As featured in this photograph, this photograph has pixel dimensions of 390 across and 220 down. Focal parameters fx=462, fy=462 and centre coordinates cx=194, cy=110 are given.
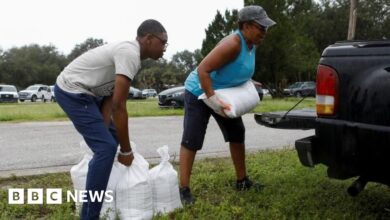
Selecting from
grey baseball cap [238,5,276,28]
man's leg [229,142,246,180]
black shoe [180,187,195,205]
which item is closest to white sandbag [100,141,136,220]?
black shoe [180,187,195,205]

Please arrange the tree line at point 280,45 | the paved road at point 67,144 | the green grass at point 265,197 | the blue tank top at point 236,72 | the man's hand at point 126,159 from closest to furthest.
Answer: the man's hand at point 126,159 → the green grass at point 265,197 → the blue tank top at point 236,72 → the paved road at point 67,144 → the tree line at point 280,45

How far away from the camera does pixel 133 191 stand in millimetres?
3156

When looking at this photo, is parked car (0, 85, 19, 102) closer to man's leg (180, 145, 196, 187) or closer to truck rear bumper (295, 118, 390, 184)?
man's leg (180, 145, 196, 187)

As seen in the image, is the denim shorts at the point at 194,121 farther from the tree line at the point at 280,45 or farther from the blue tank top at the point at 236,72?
the tree line at the point at 280,45

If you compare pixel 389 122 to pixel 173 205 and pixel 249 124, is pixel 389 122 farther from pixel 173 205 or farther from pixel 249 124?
pixel 249 124

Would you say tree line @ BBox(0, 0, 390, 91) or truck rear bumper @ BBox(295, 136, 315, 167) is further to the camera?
tree line @ BBox(0, 0, 390, 91)

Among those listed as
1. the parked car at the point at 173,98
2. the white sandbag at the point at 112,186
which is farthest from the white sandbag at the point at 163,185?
the parked car at the point at 173,98

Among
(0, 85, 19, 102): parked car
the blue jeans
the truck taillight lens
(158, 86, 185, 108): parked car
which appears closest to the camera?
the truck taillight lens

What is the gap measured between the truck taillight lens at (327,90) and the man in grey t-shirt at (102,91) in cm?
105

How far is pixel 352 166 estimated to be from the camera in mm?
2758

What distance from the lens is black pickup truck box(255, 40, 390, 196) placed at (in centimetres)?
259

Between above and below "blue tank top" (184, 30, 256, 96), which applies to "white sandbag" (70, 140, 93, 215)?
below

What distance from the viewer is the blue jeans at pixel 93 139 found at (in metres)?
2.92

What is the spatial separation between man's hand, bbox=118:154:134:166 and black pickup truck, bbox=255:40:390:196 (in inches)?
43.8
